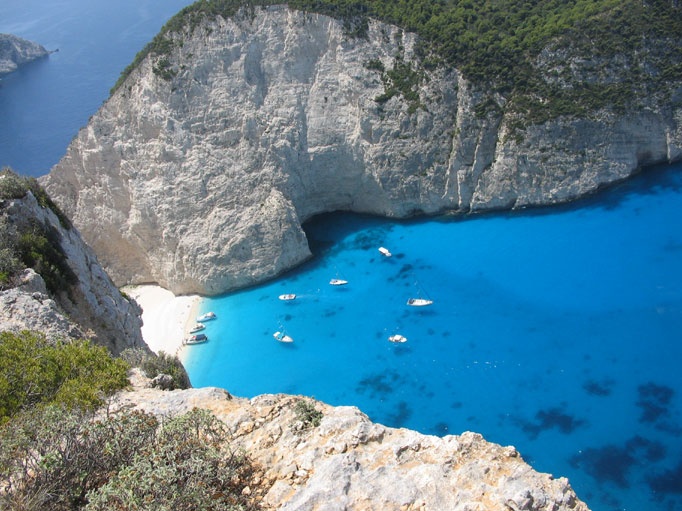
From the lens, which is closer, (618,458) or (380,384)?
(618,458)

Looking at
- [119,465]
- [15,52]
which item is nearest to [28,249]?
[119,465]

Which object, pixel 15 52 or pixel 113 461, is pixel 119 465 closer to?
pixel 113 461

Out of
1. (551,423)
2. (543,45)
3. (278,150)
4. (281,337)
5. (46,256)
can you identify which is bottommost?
(551,423)

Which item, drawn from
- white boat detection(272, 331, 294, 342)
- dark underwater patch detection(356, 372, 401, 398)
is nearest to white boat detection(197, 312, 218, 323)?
white boat detection(272, 331, 294, 342)

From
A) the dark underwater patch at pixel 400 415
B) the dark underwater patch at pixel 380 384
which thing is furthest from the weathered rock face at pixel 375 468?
the dark underwater patch at pixel 380 384

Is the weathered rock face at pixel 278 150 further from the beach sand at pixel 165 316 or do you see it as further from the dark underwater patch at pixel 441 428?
the dark underwater patch at pixel 441 428

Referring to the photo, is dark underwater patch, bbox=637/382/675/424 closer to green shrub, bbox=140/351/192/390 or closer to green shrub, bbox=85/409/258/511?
green shrub, bbox=140/351/192/390

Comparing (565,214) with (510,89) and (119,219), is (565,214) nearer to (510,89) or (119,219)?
(510,89)
